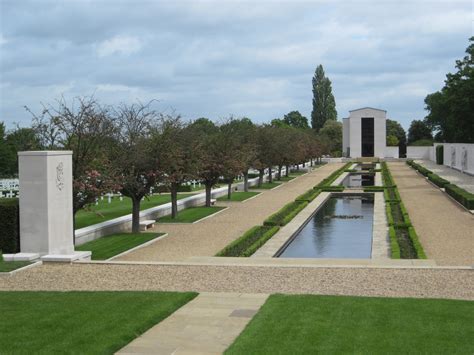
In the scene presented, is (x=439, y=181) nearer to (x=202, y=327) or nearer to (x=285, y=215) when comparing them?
(x=285, y=215)

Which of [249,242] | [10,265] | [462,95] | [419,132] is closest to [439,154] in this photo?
[462,95]

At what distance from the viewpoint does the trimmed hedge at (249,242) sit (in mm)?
16047

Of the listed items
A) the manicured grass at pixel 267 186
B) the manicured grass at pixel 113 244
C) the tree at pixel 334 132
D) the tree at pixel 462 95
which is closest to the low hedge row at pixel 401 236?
the manicured grass at pixel 113 244

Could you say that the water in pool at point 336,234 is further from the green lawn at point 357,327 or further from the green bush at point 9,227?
the green lawn at point 357,327

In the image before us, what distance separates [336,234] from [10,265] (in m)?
11.6

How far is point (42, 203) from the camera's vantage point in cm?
1383

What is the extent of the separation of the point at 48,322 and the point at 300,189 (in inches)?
1261

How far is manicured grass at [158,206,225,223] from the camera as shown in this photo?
76.3 feet

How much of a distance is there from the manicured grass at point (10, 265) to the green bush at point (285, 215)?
9.98 metres

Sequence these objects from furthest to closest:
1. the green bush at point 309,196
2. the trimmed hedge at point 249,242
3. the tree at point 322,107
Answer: the tree at point 322,107 → the green bush at point 309,196 → the trimmed hedge at point 249,242

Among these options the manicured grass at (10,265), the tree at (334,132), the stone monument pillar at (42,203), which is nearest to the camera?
the manicured grass at (10,265)

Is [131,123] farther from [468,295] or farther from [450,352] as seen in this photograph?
[450,352]

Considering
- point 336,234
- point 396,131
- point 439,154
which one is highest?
point 396,131

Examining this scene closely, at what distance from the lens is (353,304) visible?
30.3ft
